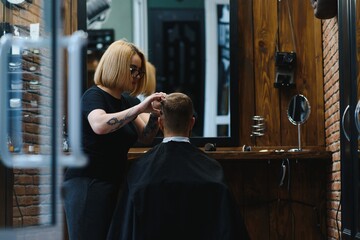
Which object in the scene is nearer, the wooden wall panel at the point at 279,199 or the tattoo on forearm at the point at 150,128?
the tattoo on forearm at the point at 150,128

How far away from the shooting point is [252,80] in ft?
14.4

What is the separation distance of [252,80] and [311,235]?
44.5 inches

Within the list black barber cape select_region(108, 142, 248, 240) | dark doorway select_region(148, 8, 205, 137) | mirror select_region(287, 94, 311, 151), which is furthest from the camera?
dark doorway select_region(148, 8, 205, 137)

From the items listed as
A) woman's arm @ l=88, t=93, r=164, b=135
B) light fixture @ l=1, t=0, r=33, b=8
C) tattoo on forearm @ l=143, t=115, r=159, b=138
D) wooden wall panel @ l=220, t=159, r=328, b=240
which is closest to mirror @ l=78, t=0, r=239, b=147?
wooden wall panel @ l=220, t=159, r=328, b=240

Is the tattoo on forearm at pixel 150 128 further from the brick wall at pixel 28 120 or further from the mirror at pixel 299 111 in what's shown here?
the mirror at pixel 299 111

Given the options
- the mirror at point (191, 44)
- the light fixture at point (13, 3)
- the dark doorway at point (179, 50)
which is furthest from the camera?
the dark doorway at point (179, 50)

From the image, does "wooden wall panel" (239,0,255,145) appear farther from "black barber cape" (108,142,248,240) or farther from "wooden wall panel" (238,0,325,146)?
"black barber cape" (108,142,248,240)

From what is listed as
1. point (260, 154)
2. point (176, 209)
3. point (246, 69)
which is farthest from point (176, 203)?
point (246, 69)

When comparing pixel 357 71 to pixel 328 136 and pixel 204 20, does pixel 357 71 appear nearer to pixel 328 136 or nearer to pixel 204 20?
pixel 328 136

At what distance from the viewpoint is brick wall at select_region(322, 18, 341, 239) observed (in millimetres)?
3941

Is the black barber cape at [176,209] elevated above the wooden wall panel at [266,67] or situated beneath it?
situated beneath

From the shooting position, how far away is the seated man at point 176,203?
284 centimetres

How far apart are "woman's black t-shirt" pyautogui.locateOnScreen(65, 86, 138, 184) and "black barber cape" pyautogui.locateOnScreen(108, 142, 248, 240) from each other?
11 cm

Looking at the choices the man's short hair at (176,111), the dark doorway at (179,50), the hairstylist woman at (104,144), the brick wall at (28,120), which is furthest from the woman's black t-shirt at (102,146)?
the dark doorway at (179,50)
